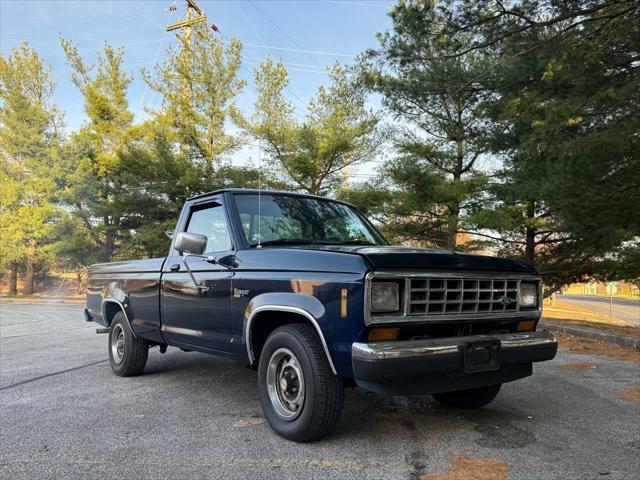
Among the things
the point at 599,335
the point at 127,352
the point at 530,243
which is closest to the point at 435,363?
the point at 127,352

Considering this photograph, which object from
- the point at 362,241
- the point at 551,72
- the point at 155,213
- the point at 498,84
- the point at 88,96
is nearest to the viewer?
the point at 362,241

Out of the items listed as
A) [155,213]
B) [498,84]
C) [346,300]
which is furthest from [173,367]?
[155,213]

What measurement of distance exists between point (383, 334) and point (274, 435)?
1238 millimetres

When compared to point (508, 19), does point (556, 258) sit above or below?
below

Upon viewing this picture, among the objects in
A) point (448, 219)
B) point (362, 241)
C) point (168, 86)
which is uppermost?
point (168, 86)

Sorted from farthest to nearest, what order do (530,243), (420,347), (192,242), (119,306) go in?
(530,243), (119,306), (192,242), (420,347)

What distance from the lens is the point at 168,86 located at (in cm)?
2266

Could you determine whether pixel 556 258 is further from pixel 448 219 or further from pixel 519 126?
pixel 519 126

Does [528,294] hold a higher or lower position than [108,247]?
lower

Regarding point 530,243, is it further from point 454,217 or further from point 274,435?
point 274,435

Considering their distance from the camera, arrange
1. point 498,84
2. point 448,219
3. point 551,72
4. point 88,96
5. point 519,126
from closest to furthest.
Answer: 1. point 551,72
2. point 498,84
3. point 519,126
4. point 448,219
5. point 88,96

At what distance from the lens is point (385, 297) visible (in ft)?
10.3

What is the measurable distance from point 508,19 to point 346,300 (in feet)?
18.5

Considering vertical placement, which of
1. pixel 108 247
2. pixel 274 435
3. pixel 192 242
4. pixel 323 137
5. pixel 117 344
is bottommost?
pixel 274 435
